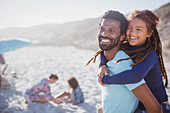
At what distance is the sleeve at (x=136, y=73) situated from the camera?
115cm

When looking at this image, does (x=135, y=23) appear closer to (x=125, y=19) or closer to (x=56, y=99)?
(x=125, y=19)

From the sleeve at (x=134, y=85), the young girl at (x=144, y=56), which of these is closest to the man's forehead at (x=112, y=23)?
the young girl at (x=144, y=56)

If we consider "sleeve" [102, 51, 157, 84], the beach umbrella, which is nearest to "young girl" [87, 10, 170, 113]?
"sleeve" [102, 51, 157, 84]

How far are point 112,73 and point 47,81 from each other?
10.7 ft

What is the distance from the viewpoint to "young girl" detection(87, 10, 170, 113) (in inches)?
46.8

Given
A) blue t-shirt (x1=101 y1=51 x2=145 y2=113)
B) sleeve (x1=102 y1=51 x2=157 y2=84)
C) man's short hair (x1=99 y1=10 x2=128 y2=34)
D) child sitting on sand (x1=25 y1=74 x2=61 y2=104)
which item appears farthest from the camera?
child sitting on sand (x1=25 y1=74 x2=61 y2=104)

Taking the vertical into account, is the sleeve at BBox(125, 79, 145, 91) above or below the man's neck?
below

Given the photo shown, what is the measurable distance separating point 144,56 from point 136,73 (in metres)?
0.18

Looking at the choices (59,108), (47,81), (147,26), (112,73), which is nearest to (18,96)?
(47,81)

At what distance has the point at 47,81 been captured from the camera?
4289 mm

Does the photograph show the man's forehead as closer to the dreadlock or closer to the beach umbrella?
the dreadlock

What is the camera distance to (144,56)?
1230 millimetres

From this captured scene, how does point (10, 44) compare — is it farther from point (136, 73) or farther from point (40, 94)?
point (136, 73)

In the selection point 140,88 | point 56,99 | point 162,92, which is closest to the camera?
point 140,88
